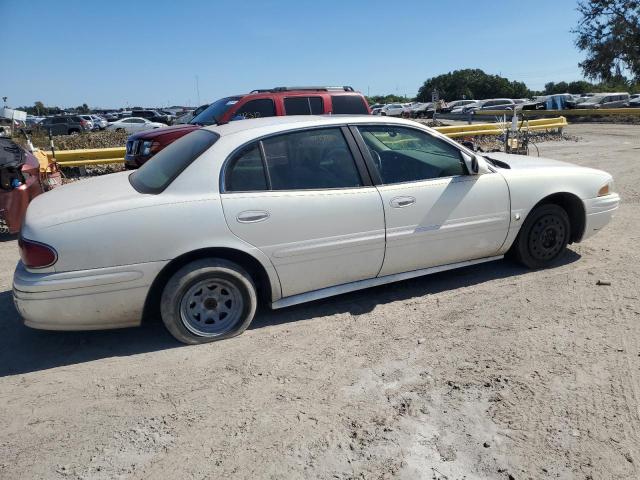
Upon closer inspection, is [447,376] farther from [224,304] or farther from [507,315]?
[224,304]

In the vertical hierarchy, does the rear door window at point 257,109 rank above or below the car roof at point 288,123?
above

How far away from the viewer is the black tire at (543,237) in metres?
4.76

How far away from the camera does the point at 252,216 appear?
3635 mm

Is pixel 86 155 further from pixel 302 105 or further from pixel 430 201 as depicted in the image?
pixel 430 201

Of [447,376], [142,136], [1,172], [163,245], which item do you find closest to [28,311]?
[163,245]

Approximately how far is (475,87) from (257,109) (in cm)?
8668

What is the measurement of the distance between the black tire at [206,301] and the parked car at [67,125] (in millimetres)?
31742

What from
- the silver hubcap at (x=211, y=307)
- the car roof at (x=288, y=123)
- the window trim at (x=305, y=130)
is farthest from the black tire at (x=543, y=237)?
the silver hubcap at (x=211, y=307)

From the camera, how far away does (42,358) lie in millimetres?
3611

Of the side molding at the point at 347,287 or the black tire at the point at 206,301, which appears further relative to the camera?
the side molding at the point at 347,287

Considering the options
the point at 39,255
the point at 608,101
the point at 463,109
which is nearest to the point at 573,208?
the point at 39,255

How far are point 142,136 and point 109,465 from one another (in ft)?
22.5

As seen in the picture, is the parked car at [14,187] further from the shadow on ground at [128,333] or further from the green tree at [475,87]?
the green tree at [475,87]

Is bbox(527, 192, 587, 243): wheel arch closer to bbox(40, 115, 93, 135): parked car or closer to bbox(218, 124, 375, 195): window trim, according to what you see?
bbox(218, 124, 375, 195): window trim
